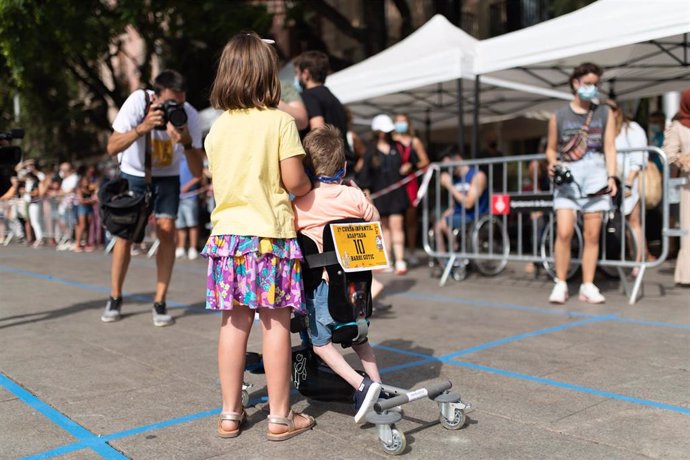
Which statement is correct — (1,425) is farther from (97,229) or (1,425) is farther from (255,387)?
(97,229)

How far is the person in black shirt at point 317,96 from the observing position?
17.0 ft

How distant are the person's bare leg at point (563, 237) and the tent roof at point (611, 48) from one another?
1980mm

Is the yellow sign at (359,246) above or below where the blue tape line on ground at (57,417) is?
above

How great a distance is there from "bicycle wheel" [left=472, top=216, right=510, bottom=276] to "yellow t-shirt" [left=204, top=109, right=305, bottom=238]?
477cm

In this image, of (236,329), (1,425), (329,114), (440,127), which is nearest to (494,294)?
(329,114)

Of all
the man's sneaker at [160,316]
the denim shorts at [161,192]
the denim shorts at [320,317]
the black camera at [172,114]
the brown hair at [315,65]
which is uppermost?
the brown hair at [315,65]

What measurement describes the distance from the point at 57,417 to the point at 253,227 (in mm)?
1330

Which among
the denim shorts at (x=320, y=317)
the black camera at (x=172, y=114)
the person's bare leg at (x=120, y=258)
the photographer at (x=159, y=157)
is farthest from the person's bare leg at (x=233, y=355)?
the person's bare leg at (x=120, y=258)

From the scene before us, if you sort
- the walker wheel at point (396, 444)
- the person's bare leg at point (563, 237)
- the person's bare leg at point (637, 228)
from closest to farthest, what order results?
the walker wheel at point (396, 444) < the person's bare leg at point (563, 237) < the person's bare leg at point (637, 228)

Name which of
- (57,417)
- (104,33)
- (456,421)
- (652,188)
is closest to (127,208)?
(57,417)

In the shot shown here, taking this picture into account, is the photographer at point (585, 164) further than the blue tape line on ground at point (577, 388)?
Yes

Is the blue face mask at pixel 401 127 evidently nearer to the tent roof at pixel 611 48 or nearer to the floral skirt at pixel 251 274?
the tent roof at pixel 611 48

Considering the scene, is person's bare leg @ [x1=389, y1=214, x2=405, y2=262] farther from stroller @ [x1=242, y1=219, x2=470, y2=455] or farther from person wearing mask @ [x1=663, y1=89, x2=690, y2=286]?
stroller @ [x1=242, y1=219, x2=470, y2=455]

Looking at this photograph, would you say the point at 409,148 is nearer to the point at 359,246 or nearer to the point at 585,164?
the point at 585,164
